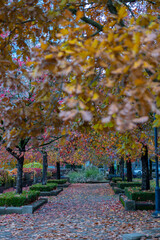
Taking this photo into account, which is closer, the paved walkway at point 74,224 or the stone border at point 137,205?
the paved walkway at point 74,224

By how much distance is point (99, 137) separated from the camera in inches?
546

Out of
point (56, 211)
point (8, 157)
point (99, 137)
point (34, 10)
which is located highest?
point (34, 10)

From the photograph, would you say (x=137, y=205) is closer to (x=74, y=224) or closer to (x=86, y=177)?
(x=74, y=224)

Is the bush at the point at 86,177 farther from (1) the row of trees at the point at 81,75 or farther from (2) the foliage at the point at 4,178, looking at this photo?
(1) the row of trees at the point at 81,75

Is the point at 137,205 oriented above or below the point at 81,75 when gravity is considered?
below

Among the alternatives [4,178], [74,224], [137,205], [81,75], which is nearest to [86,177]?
[4,178]

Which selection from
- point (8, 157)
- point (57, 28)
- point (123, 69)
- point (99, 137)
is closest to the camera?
point (123, 69)

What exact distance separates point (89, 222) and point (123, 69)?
823 centimetres

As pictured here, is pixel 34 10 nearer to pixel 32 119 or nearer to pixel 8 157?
pixel 32 119

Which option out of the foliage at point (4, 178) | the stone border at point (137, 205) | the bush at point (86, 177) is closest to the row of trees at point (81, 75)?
the stone border at point (137, 205)

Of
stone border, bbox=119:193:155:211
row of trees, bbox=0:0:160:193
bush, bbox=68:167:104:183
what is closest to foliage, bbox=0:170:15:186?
bush, bbox=68:167:104:183

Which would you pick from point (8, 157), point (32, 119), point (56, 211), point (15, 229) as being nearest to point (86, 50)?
point (32, 119)

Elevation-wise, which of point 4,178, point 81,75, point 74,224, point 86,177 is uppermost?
point 81,75

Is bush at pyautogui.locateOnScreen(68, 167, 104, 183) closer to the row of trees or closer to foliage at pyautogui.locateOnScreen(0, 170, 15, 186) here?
foliage at pyautogui.locateOnScreen(0, 170, 15, 186)
